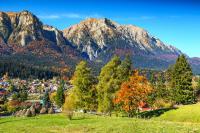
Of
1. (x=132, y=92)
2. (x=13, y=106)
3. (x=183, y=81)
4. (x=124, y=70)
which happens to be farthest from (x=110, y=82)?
(x=13, y=106)

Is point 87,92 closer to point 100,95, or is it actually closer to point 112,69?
point 100,95

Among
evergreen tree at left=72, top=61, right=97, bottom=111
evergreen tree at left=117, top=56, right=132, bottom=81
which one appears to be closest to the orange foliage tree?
evergreen tree at left=117, top=56, right=132, bottom=81

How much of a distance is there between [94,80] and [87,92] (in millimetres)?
3986

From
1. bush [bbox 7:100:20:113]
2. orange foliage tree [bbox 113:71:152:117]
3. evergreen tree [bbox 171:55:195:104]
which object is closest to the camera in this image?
orange foliage tree [bbox 113:71:152:117]

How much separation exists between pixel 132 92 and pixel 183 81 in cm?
2560

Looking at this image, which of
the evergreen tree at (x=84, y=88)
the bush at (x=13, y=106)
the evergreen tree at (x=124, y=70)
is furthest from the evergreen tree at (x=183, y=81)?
the bush at (x=13, y=106)

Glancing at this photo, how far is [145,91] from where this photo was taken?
7644 centimetres

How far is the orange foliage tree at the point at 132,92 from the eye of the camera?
247 ft

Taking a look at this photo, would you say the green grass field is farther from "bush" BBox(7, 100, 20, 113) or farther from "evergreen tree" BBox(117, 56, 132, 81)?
"bush" BBox(7, 100, 20, 113)

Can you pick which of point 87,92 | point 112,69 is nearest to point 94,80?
Result: point 87,92

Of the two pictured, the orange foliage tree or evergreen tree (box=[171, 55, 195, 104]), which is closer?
the orange foliage tree

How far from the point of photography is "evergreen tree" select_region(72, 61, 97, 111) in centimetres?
8600

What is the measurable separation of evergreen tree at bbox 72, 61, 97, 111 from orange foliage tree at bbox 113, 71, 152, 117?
961cm

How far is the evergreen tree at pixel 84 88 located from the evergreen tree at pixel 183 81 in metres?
24.5
